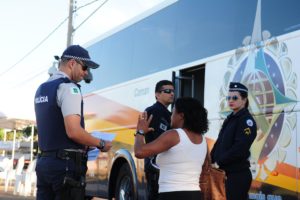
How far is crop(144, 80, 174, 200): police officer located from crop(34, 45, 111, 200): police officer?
1.62 metres

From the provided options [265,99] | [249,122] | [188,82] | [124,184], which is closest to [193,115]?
[249,122]

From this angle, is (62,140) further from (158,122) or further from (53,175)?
(158,122)

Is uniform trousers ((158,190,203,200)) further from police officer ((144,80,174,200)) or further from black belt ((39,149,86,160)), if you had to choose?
police officer ((144,80,174,200))

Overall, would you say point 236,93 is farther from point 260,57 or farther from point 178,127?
point 178,127

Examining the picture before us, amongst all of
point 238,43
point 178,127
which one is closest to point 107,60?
point 238,43

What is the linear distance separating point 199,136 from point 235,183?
3.77 feet

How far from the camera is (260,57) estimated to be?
5.66m

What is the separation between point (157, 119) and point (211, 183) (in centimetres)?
166

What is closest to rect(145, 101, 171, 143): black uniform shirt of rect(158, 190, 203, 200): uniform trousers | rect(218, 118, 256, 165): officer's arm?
rect(218, 118, 256, 165): officer's arm

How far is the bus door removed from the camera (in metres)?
7.25

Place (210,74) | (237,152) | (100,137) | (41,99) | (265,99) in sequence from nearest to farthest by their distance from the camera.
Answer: (41,99) → (237,152) → (265,99) → (210,74) → (100,137)

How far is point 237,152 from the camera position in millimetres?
4734

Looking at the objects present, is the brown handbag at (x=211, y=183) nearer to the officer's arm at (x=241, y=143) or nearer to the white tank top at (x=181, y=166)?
the white tank top at (x=181, y=166)

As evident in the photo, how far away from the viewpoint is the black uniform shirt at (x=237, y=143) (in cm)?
476
